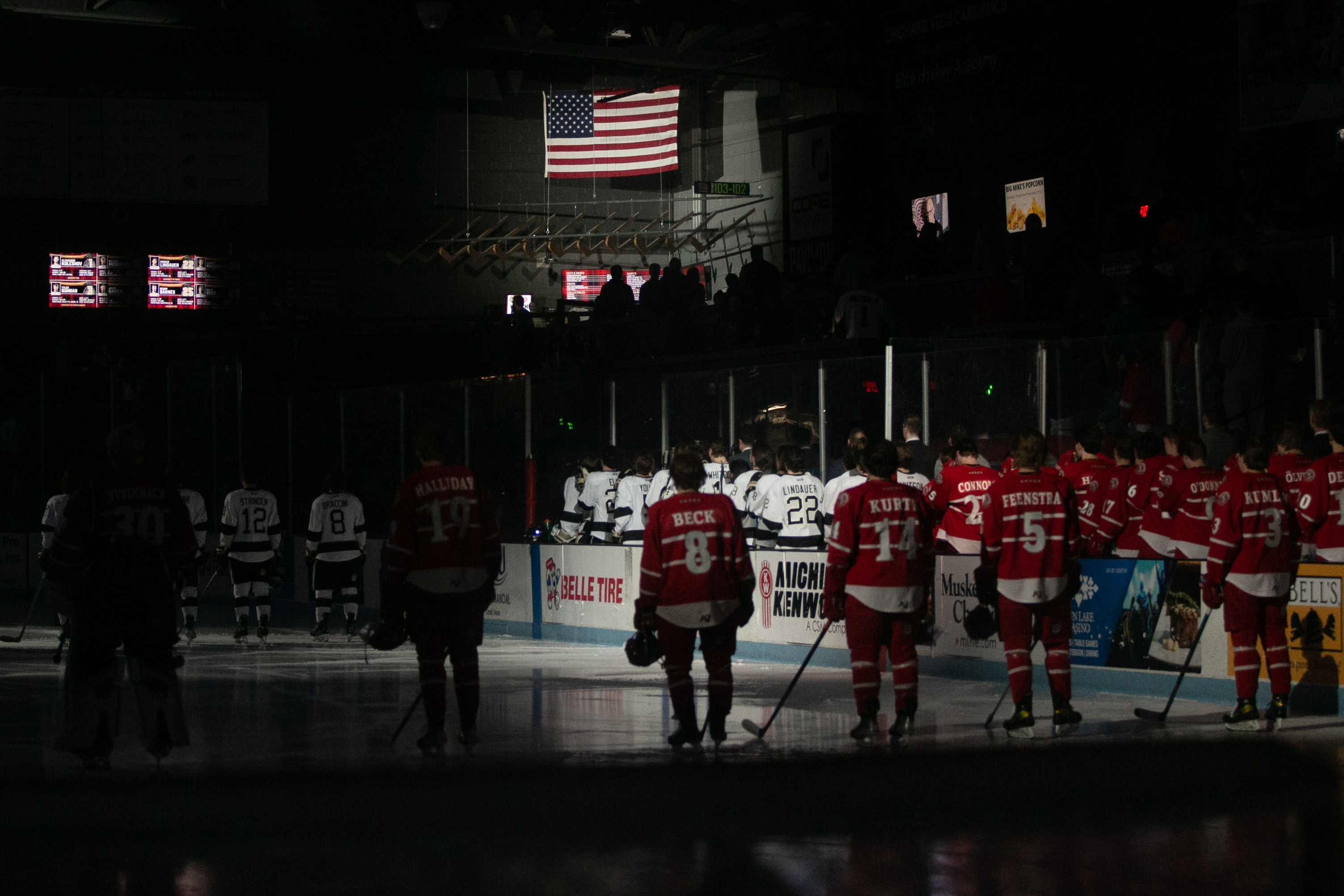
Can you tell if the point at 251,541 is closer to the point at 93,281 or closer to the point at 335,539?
the point at 335,539

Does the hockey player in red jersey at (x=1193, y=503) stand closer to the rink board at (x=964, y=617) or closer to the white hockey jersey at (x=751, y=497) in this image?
the rink board at (x=964, y=617)

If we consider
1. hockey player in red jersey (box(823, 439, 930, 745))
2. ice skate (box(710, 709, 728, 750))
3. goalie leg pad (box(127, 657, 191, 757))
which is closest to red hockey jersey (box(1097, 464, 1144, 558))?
hockey player in red jersey (box(823, 439, 930, 745))

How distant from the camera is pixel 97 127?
3259 cm

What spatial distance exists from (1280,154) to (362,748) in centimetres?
1477

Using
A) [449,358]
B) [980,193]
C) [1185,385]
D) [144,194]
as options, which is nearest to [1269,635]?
[1185,385]

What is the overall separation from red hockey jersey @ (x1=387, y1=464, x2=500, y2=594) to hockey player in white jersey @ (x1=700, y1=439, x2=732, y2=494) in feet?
26.2

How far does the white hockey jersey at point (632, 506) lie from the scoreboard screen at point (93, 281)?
734 inches

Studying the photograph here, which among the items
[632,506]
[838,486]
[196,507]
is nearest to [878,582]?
[838,486]

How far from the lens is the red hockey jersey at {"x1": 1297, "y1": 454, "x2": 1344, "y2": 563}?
11.4m

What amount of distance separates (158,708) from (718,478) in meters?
9.38

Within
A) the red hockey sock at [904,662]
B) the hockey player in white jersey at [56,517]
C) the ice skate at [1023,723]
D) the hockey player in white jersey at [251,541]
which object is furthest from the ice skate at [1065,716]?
the hockey player in white jersey at [251,541]

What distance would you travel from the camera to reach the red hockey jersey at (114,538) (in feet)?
28.3

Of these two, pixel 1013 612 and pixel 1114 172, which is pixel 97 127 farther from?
pixel 1013 612

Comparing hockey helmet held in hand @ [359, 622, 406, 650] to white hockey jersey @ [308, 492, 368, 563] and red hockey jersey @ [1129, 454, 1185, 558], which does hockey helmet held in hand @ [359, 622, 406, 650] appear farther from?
white hockey jersey @ [308, 492, 368, 563]
